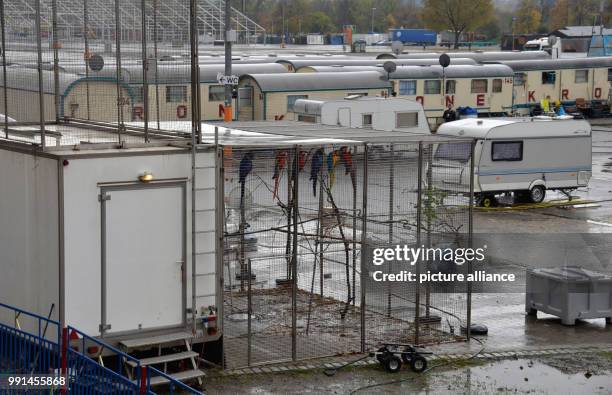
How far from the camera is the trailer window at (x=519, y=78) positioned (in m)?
51.6

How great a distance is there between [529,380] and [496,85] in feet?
117

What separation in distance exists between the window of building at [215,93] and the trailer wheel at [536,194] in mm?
15091

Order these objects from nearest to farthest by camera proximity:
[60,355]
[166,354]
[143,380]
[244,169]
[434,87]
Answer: [143,380], [60,355], [166,354], [244,169], [434,87]

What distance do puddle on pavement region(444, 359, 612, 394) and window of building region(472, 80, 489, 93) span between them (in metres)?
33.9

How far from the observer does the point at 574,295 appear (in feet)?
58.3

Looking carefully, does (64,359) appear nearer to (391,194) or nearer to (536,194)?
(391,194)

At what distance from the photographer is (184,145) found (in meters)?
14.3

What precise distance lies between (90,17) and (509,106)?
3627cm

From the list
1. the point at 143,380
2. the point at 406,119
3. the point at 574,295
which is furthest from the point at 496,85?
the point at 143,380

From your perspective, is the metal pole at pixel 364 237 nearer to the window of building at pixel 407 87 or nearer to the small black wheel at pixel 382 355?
the small black wheel at pixel 382 355

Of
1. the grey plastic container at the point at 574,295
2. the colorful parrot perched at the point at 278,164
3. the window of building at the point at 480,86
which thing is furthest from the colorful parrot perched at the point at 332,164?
the window of building at the point at 480,86

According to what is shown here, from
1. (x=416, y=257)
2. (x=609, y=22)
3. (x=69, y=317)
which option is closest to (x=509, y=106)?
(x=416, y=257)

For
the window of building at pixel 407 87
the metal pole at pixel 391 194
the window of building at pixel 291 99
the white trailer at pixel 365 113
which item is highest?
the window of building at pixel 407 87

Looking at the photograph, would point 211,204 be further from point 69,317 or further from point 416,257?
point 416,257
